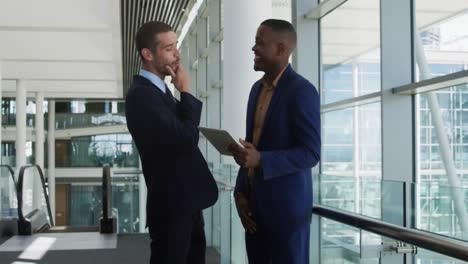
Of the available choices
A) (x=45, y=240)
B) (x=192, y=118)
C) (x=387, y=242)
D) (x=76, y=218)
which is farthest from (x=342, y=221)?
(x=76, y=218)

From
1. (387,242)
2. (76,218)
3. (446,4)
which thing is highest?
(446,4)

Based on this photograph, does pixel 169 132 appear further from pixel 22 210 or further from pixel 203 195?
pixel 22 210

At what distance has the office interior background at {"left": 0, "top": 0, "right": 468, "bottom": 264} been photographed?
7.71 feet

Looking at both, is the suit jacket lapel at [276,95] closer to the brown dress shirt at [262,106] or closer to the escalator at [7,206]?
the brown dress shirt at [262,106]

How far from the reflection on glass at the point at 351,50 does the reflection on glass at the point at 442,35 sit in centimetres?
88

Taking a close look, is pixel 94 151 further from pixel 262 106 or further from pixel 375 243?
pixel 375 243

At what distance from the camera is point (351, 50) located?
6617mm

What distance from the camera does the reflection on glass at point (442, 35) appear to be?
4.69 m

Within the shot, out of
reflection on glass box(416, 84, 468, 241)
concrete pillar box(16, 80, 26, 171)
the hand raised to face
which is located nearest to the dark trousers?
the hand raised to face

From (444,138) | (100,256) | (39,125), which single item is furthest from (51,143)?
(444,138)

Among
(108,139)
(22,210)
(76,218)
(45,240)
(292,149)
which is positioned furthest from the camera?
(108,139)

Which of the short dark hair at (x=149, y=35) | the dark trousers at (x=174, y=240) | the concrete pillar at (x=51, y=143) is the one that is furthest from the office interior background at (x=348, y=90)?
the concrete pillar at (x=51, y=143)

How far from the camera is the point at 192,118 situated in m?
2.31

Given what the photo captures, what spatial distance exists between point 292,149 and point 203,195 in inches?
17.9
